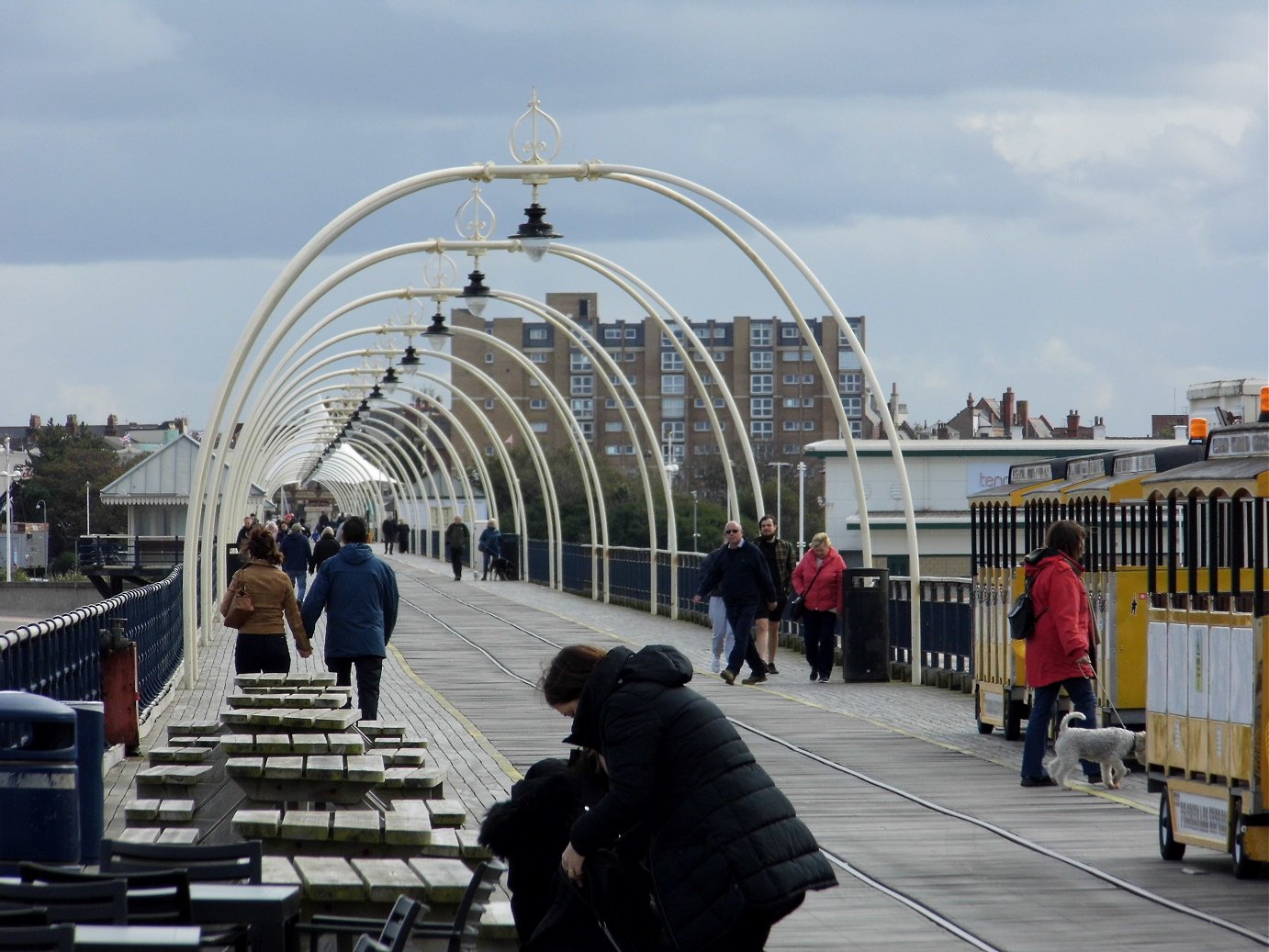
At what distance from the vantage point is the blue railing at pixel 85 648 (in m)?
9.93

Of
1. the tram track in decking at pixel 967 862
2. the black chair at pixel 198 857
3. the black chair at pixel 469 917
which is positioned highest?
the black chair at pixel 198 857

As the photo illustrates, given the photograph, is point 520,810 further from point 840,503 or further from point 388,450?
point 388,450

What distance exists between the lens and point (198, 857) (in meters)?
5.63

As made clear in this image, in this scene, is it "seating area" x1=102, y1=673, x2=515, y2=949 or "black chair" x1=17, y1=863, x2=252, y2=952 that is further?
"seating area" x1=102, y1=673, x2=515, y2=949

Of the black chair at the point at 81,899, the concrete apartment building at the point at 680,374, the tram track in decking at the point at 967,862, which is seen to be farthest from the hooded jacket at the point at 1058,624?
the concrete apartment building at the point at 680,374

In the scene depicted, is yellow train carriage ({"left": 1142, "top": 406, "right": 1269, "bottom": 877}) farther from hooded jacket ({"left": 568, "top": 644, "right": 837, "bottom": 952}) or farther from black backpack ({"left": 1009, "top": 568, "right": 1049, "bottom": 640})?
hooded jacket ({"left": 568, "top": 644, "right": 837, "bottom": 952})

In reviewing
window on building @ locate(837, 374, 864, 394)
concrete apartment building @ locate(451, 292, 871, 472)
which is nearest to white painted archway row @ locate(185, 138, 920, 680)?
concrete apartment building @ locate(451, 292, 871, 472)

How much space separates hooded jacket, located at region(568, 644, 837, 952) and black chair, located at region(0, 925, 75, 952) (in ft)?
5.24

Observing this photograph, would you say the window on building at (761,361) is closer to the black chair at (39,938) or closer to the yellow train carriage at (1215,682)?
the yellow train carriage at (1215,682)

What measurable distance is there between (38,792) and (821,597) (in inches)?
608

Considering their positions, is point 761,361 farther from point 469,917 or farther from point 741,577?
point 469,917

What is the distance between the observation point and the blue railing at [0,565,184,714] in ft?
32.6

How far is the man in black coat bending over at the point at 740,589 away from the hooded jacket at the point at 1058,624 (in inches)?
311

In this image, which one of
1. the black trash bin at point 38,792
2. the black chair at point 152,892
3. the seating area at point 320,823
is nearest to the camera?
the black chair at point 152,892
